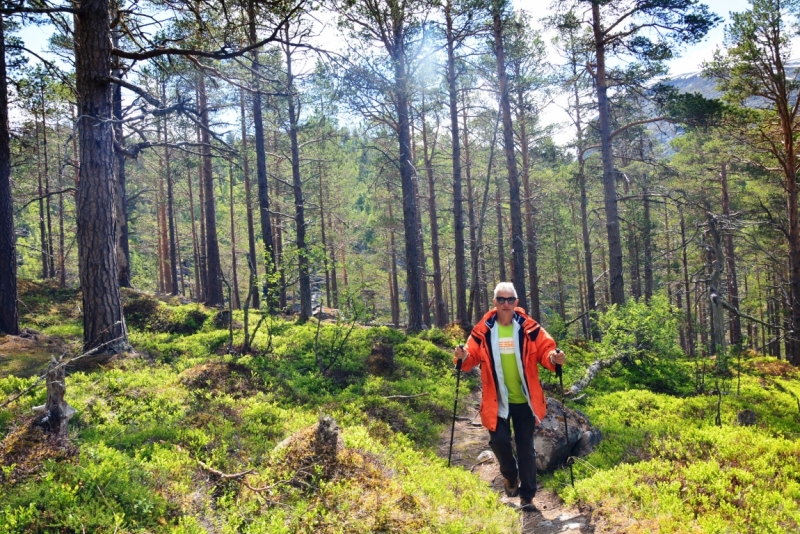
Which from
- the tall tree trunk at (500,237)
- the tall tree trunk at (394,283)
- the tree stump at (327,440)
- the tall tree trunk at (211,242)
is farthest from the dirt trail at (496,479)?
the tall tree trunk at (394,283)

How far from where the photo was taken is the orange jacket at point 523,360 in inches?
183

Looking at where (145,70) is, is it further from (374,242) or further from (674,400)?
(374,242)

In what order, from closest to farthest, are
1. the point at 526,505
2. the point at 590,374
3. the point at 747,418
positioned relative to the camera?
1. the point at 526,505
2. the point at 747,418
3. the point at 590,374

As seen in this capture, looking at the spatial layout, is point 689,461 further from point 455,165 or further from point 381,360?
point 455,165

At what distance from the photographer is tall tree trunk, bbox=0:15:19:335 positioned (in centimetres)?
912

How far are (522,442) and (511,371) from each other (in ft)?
2.53

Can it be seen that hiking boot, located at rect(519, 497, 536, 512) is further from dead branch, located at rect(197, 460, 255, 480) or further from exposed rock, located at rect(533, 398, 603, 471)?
dead branch, located at rect(197, 460, 255, 480)

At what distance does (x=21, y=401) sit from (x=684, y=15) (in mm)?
15209

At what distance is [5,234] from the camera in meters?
9.22

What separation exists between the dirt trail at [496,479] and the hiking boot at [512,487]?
0.31 feet

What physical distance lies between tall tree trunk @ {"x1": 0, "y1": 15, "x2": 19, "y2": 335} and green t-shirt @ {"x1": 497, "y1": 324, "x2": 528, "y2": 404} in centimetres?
1008

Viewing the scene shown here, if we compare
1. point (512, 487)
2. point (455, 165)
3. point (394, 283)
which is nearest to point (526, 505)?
point (512, 487)

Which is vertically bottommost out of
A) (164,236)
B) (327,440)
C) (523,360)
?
(327,440)

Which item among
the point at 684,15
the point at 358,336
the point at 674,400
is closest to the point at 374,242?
the point at 358,336
